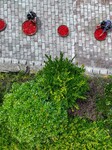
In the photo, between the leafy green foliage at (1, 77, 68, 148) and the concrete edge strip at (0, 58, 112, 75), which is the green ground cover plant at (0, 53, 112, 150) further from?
the concrete edge strip at (0, 58, 112, 75)

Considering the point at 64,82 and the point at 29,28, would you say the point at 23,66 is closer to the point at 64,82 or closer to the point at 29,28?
the point at 29,28

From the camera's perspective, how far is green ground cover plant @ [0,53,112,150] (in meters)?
19.2

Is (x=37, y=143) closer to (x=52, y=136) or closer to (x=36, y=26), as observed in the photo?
(x=52, y=136)

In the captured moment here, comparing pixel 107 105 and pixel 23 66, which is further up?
pixel 23 66

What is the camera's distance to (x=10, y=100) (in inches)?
774

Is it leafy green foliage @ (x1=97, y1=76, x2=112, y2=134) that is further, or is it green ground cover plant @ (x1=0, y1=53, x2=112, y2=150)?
leafy green foliage @ (x1=97, y1=76, x2=112, y2=134)

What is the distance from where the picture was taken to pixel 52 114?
19125 millimetres

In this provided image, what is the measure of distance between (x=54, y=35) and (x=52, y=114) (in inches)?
180

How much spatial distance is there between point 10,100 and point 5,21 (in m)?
4.49

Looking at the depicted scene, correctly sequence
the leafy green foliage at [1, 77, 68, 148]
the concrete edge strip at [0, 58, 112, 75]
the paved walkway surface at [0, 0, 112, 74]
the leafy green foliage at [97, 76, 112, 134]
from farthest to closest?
the paved walkway surface at [0, 0, 112, 74] < the concrete edge strip at [0, 58, 112, 75] < the leafy green foliage at [97, 76, 112, 134] < the leafy green foliage at [1, 77, 68, 148]

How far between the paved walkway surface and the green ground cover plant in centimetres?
177

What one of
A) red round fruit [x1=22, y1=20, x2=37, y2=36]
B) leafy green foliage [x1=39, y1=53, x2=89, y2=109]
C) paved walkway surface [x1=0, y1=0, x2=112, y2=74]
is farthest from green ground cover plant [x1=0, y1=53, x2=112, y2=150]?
red round fruit [x1=22, y1=20, x2=37, y2=36]

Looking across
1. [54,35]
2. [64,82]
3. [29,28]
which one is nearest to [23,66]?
[29,28]

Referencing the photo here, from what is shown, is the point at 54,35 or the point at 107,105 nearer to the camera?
the point at 107,105
